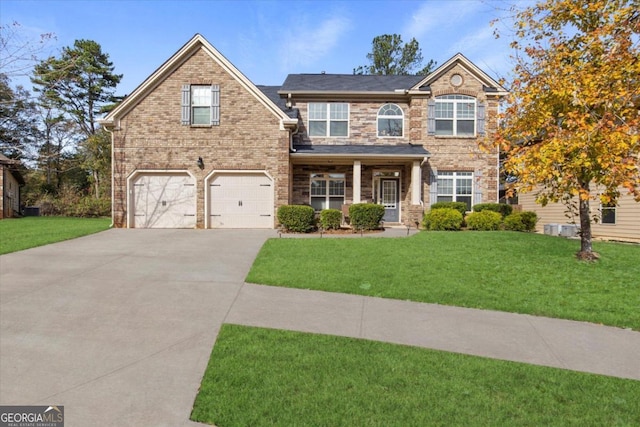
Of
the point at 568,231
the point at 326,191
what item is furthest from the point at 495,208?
the point at 326,191

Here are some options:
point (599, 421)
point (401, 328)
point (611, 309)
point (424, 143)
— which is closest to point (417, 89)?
point (424, 143)

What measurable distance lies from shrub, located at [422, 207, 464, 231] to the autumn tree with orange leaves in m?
5.43

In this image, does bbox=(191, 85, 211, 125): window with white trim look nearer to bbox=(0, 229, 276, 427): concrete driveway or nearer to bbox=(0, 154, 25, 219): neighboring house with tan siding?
bbox=(0, 229, 276, 427): concrete driveway

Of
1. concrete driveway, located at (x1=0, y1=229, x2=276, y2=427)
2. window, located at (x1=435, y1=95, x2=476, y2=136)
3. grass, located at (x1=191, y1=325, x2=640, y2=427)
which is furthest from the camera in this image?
window, located at (x1=435, y1=95, x2=476, y2=136)

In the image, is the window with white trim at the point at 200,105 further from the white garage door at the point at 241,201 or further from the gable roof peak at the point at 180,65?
the white garage door at the point at 241,201

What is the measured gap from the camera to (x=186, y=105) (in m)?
15.1

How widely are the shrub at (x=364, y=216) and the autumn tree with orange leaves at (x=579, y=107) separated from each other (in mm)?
6453

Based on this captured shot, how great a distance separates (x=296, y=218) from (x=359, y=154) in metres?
4.24

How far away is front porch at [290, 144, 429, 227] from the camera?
16.5 meters

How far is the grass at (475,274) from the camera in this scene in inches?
245

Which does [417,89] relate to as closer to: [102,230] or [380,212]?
[380,212]

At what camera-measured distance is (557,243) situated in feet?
36.5

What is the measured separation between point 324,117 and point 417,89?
14.5 feet

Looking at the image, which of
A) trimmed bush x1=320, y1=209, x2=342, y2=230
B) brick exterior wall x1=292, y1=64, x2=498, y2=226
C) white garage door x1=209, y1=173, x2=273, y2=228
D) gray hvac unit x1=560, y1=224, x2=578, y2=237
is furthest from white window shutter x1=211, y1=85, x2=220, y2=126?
gray hvac unit x1=560, y1=224, x2=578, y2=237
